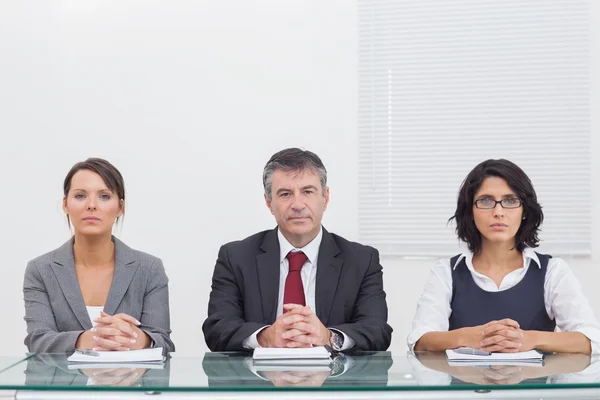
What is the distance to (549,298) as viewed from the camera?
9.57ft

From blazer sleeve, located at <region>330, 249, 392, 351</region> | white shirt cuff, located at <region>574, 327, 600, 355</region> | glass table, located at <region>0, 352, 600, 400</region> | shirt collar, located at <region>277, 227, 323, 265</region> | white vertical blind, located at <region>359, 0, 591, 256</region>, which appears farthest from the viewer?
white vertical blind, located at <region>359, 0, 591, 256</region>

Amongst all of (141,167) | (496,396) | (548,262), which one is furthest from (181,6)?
(496,396)

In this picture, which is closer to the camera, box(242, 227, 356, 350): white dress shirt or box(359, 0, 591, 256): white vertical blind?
box(242, 227, 356, 350): white dress shirt

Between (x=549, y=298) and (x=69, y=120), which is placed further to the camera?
(x=69, y=120)

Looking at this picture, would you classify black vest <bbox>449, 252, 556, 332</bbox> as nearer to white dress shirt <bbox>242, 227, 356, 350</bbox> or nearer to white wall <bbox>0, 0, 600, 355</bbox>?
white dress shirt <bbox>242, 227, 356, 350</bbox>

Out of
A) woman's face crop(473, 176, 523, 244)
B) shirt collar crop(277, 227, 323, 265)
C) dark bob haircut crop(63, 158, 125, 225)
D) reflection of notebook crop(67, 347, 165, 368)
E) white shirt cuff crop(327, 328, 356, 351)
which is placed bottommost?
white shirt cuff crop(327, 328, 356, 351)

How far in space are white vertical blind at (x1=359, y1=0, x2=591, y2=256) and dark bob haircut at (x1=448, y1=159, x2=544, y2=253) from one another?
4.15ft

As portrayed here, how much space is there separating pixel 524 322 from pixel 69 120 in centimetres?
289

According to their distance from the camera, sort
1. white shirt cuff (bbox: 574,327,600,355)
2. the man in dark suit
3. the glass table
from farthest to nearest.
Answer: the man in dark suit, white shirt cuff (bbox: 574,327,600,355), the glass table

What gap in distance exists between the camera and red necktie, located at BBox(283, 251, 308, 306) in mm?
3021

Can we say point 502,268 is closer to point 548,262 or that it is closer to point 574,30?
point 548,262

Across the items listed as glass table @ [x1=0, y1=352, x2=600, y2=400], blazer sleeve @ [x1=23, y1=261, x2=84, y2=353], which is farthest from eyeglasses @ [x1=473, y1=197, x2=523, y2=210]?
blazer sleeve @ [x1=23, y1=261, x2=84, y2=353]

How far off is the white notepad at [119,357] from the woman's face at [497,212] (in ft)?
4.63

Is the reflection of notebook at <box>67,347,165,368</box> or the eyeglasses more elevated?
the eyeglasses
